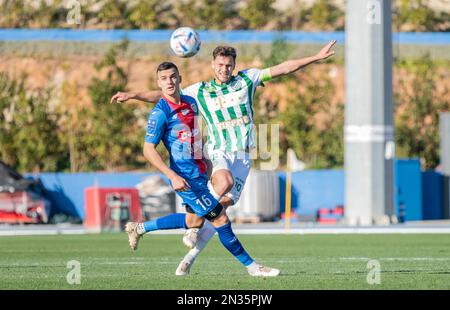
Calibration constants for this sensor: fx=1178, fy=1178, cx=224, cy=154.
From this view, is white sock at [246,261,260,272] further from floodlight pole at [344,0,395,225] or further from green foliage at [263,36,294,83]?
green foliage at [263,36,294,83]

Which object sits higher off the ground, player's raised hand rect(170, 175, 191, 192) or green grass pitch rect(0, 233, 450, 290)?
player's raised hand rect(170, 175, 191, 192)

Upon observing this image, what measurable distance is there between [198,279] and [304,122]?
3703 cm

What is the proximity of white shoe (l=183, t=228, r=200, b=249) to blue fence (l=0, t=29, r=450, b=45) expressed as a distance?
45.6m

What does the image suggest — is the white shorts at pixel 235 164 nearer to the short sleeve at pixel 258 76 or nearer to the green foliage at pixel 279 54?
the short sleeve at pixel 258 76

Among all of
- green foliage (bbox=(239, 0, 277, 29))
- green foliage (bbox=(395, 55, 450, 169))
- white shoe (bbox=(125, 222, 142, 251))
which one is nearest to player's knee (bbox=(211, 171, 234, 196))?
white shoe (bbox=(125, 222, 142, 251))

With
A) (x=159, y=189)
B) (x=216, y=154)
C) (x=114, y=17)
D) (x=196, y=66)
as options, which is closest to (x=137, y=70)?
(x=196, y=66)

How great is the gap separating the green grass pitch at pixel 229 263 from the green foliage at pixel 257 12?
4410 centimetres

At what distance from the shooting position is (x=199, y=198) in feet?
42.0

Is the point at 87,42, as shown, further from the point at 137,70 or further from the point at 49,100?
the point at 49,100

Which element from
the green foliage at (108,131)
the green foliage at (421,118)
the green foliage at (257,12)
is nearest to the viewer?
the green foliage at (108,131)

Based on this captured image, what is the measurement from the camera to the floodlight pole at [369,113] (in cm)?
3344

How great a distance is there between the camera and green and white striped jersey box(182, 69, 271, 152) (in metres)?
13.5

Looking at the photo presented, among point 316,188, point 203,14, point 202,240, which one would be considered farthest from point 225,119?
point 203,14

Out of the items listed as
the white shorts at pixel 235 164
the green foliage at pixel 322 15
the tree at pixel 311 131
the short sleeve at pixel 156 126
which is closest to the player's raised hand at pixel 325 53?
the white shorts at pixel 235 164
